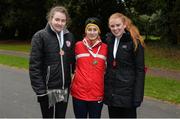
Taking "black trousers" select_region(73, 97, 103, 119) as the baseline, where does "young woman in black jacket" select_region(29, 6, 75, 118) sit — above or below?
above

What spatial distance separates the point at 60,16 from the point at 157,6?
21830 millimetres

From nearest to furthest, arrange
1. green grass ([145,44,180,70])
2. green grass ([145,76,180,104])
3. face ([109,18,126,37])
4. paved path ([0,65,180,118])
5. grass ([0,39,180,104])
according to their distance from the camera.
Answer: face ([109,18,126,37]), paved path ([0,65,180,118]), green grass ([145,76,180,104]), grass ([0,39,180,104]), green grass ([145,44,180,70])

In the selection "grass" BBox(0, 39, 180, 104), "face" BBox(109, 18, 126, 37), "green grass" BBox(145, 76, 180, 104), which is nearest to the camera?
"face" BBox(109, 18, 126, 37)

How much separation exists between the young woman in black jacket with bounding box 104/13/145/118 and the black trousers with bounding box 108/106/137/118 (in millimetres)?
15

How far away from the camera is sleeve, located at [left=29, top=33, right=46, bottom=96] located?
436cm

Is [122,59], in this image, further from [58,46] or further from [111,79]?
[58,46]

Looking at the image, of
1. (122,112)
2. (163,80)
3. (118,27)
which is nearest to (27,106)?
(122,112)

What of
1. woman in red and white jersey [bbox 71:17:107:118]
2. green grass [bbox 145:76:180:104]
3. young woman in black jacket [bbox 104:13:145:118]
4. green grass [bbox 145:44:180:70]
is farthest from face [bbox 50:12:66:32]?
green grass [bbox 145:44:180:70]

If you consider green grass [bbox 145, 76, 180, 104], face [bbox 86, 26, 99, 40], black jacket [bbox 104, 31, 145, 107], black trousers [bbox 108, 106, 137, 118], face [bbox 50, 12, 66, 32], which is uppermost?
face [bbox 50, 12, 66, 32]

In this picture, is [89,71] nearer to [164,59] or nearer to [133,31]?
[133,31]

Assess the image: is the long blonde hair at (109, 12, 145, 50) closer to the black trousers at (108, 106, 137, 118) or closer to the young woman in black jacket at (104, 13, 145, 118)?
the young woman in black jacket at (104, 13, 145, 118)

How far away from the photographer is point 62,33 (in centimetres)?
453

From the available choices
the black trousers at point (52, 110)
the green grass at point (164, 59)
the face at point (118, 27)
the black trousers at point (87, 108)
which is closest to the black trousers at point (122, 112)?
the black trousers at point (87, 108)

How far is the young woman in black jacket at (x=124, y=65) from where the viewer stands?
4453mm
